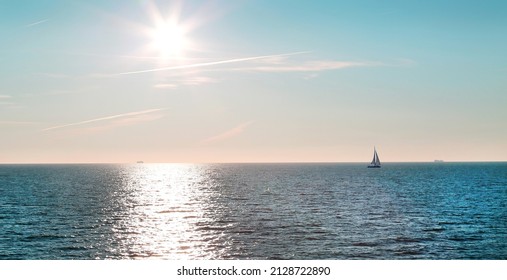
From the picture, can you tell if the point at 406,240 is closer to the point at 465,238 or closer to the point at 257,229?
the point at 465,238

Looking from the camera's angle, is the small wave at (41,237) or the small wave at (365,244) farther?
the small wave at (41,237)

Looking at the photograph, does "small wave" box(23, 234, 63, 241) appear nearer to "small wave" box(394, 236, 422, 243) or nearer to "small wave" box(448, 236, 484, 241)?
"small wave" box(394, 236, 422, 243)

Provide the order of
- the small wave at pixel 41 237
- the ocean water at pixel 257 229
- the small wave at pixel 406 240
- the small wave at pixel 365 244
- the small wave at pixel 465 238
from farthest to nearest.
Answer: the small wave at pixel 41 237 → the small wave at pixel 465 238 → the small wave at pixel 406 240 → the small wave at pixel 365 244 → the ocean water at pixel 257 229

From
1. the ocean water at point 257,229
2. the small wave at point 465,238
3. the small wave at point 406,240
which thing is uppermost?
the ocean water at point 257,229

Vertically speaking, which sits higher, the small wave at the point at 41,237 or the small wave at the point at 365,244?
the small wave at the point at 41,237

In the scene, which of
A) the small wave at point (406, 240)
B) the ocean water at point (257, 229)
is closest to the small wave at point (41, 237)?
the ocean water at point (257, 229)

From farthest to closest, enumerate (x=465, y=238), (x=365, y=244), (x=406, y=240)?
(x=465, y=238) < (x=406, y=240) < (x=365, y=244)

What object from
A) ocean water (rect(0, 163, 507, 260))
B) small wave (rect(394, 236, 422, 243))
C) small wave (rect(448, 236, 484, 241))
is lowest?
small wave (rect(448, 236, 484, 241))

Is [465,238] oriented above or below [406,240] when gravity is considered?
below

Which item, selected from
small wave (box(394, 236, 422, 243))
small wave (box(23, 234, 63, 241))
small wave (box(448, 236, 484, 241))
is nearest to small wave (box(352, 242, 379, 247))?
small wave (box(394, 236, 422, 243))

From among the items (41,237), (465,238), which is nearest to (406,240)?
(465,238)

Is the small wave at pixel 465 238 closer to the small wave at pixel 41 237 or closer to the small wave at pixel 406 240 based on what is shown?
the small wave at pixel 406 240
